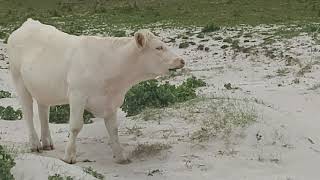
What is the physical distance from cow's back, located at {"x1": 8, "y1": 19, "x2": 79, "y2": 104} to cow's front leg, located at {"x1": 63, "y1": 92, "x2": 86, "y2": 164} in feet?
0.89

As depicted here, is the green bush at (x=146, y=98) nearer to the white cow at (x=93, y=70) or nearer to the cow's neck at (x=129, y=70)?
the white cow at (x=93, y=70)

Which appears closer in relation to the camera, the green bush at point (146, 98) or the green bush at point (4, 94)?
the green bush at point (146, 98)

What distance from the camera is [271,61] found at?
17.3 m

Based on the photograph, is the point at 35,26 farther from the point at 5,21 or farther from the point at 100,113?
the point at 5,21

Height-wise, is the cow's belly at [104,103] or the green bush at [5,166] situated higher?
the cow's belly at [104,103]

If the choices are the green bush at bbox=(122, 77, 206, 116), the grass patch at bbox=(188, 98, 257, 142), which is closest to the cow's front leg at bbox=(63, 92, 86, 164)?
the grass patch at bbox=(188, 98, 257, 142)

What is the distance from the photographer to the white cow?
839 centimetres

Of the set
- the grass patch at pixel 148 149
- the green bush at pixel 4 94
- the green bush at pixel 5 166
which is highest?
the green bush at pixel 5 166

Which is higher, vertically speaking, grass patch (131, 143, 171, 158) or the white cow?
the white cow

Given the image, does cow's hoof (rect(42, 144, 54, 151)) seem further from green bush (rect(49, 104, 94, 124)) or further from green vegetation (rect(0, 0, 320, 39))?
green vegetation (rect(0, 0, 320, 39))

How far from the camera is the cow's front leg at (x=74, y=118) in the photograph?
836cm

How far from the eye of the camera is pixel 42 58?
29.2 feet

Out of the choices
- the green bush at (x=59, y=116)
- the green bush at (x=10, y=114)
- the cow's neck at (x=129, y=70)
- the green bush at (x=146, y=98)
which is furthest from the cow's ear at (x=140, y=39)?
the green bush at (x=10, y=114)

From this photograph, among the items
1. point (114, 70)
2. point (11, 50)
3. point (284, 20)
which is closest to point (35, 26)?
point (11, 50)
